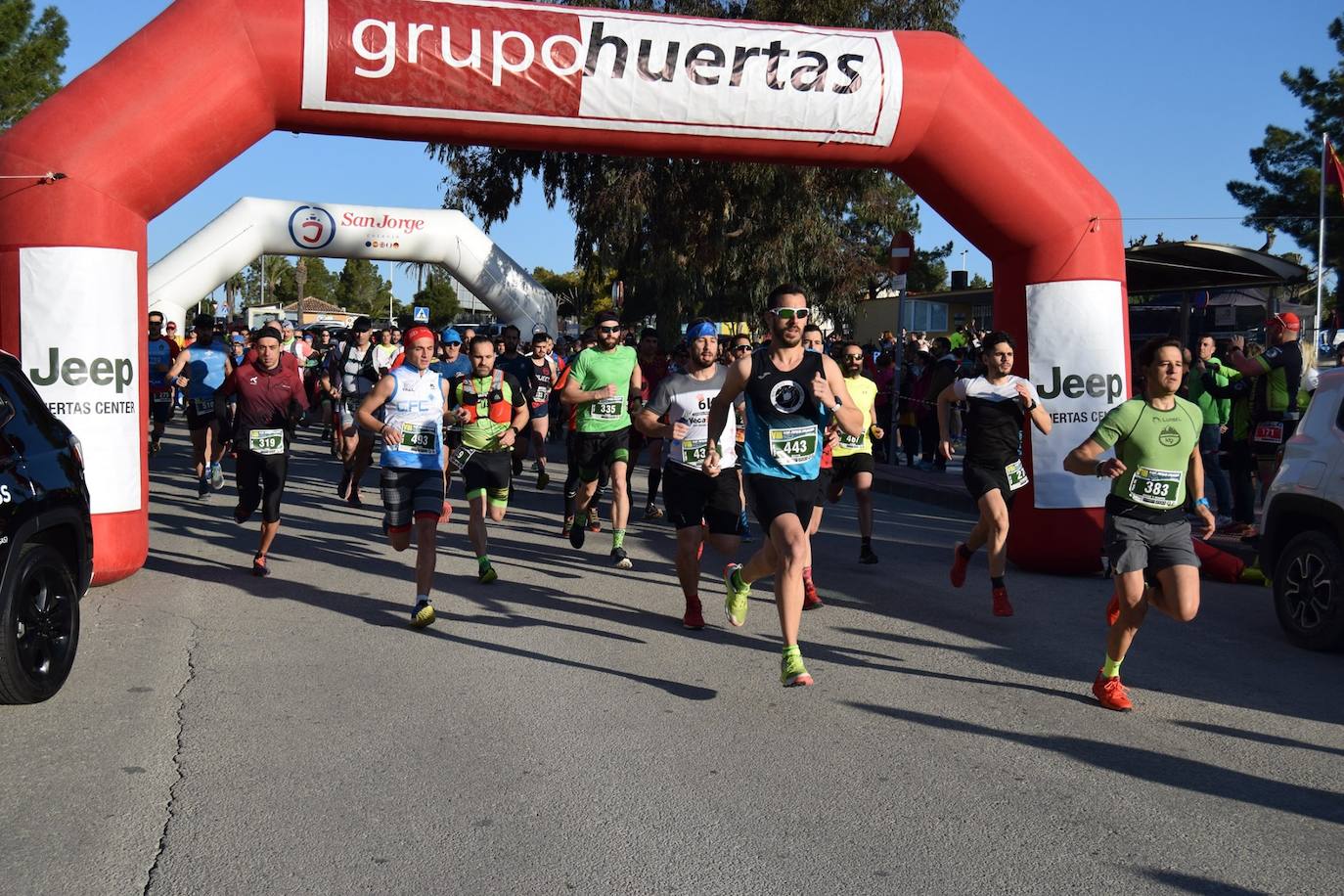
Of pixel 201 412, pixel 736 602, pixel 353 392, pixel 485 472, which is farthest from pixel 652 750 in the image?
pixel 353 392

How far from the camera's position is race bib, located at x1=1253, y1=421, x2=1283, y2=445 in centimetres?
1123

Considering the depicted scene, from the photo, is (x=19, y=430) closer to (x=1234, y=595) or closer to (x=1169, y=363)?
(x=1169, y=363)

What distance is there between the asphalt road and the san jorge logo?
19041 mm

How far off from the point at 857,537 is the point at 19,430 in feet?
24.7

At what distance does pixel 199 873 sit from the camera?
408cm

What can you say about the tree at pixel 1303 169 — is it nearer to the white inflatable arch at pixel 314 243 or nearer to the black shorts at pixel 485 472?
the white inflatable arch at pixel 314 243

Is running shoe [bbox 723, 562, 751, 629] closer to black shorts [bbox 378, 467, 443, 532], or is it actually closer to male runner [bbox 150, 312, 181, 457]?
black shorts [bbox 378, 467, 443, 532]

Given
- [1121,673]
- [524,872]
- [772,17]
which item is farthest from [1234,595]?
[772,17]

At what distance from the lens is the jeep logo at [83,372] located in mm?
8656

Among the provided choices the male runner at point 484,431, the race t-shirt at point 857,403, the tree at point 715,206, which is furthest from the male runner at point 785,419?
the tree at point 715,206

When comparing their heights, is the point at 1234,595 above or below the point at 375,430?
below

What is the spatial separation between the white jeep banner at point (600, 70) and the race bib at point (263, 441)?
2.31m

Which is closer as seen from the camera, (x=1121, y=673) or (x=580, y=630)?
(x=1121, y=673)

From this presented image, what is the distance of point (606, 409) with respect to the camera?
35.0ft
